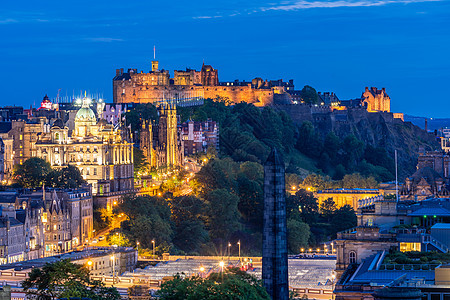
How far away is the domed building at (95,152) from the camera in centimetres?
17262

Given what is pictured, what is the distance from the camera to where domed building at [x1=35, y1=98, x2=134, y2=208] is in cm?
17262

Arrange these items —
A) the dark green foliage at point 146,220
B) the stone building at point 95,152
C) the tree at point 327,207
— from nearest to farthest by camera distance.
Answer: the dark green foliage at point 146,220 < the stone building at point 95,152 < the tree at point 327,207

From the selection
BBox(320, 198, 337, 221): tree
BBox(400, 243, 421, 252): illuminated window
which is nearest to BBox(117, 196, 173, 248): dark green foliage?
BBox(320, 198, 337, 221): tree

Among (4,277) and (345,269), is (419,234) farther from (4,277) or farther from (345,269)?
(4,277)

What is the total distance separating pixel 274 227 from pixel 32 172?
9956cm

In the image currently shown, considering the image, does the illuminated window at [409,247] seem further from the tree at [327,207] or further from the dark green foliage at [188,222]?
the tree at [327,207]

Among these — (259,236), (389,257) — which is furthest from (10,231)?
(389,257)

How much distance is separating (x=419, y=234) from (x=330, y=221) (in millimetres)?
89841

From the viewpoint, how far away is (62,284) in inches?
3024

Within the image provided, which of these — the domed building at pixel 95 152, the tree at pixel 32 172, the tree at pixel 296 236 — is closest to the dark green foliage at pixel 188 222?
the tree at pixel 296 236

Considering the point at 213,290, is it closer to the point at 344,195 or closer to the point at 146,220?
the point at 146,220

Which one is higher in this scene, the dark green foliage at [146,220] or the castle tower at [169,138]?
the castle tower at [169,138]

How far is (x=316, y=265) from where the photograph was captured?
11938 cm

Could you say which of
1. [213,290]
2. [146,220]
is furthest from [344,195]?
[213,290]
